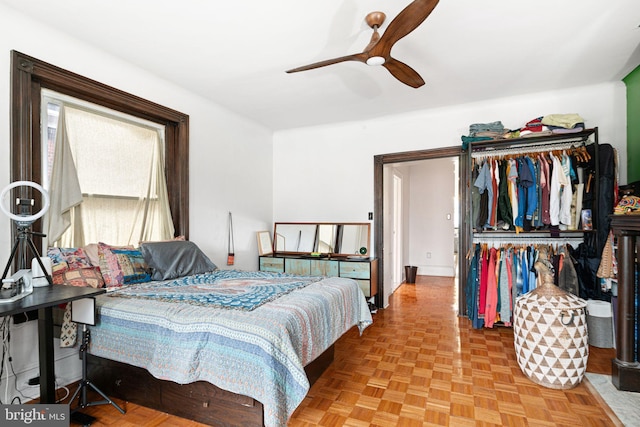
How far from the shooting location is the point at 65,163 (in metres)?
2.57

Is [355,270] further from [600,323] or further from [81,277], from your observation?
[81,277]

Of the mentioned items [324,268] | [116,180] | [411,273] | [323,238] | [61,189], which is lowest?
[411,273]

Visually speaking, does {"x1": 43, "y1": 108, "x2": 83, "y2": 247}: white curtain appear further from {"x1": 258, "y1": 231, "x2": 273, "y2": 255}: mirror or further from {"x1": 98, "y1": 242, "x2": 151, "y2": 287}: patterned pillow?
{"x1": 258, "y1": 231, "x2": 273, "y2": 255}: mirror

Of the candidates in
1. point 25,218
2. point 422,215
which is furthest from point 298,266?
point 422,215

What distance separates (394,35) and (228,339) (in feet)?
6.66

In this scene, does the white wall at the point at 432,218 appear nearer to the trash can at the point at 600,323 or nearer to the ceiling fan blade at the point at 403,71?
the trash can at the point at 600,323

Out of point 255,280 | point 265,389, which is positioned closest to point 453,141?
point 255,280

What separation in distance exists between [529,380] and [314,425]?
1704 millimetres

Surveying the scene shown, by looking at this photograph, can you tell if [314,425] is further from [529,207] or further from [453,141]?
[453,141]

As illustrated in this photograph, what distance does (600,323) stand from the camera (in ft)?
10.1

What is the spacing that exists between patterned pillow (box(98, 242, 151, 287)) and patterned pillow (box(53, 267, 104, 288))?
51 mm

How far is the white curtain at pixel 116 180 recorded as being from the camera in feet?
8.91

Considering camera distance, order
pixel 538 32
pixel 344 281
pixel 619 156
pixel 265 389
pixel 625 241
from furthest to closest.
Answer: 1. pixel 619 156
2. pixel 344 281
3. pixel 538 32
4. pixel 625 241
5. pixel 265 389

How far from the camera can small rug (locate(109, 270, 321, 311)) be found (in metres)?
2.08
